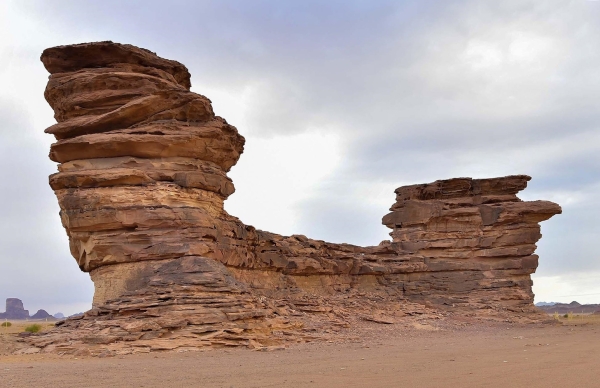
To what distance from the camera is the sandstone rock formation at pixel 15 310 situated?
141750 mm

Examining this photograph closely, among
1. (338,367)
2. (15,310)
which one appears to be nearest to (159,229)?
(338,367)

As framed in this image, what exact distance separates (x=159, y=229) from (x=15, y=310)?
140 meters

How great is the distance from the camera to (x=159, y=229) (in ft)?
69.4

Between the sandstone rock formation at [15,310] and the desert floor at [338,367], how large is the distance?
Answer: 455 ft

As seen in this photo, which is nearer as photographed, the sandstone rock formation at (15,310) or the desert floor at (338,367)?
the desert floor at (338,367)

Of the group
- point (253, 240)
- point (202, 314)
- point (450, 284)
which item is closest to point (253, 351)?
point (202, 314)

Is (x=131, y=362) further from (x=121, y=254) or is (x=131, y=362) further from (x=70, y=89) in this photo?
(x=70, y=89)

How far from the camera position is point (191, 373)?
12.8 m

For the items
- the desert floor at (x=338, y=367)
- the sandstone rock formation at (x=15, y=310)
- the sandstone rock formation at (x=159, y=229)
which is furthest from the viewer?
the sandstone rock formation at (x=15, y=310)

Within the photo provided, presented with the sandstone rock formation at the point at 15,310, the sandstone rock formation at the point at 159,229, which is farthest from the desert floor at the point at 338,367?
the sandstone rock formation at the point at 15,310

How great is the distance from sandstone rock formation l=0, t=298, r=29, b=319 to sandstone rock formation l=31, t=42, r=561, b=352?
131078mm

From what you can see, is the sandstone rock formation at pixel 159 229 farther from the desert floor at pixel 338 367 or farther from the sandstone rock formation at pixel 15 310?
the sandstone rock formation at pixel 15 310

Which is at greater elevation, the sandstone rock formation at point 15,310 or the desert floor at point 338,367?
the sandstone rock formation at point 15,310

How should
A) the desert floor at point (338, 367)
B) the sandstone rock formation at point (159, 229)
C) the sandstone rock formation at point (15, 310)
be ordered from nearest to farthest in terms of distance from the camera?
1. the desert floor at point (338, 367)
2. the sandstone rock formation at point (159, 229)
3. the sandstone rock formation at point (15, 310)
